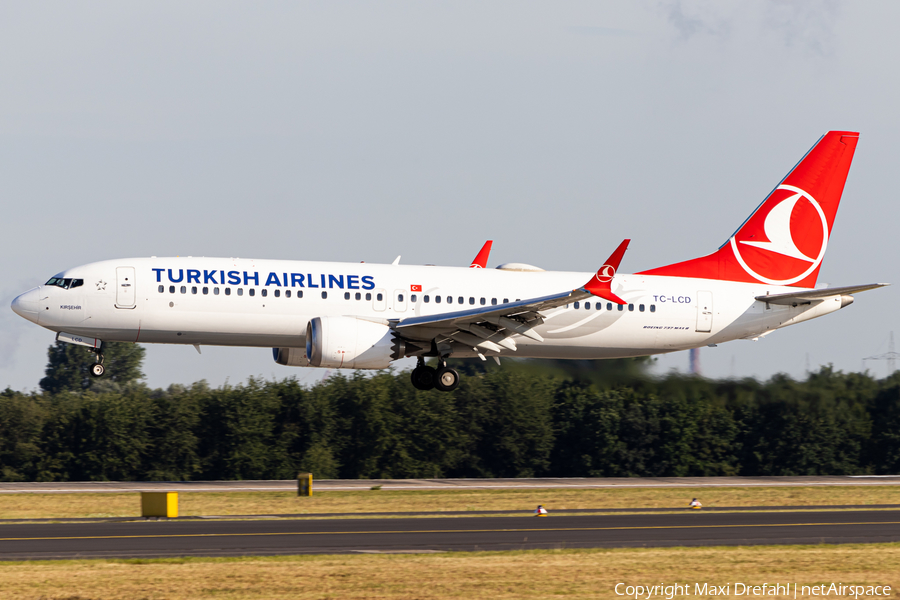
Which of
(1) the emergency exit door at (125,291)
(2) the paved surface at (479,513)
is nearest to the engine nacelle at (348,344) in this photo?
(2) the paved surface at (479,513)

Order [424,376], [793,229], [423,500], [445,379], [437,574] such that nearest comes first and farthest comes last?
[437,574]
[445,379]
[424,376]
[423,500]
[793,229]

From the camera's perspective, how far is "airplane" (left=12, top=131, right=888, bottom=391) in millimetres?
34188

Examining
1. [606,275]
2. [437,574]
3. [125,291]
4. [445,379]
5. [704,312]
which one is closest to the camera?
[437,574]

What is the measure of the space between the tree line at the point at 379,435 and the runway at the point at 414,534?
1401 inches

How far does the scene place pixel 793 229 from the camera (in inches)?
1652

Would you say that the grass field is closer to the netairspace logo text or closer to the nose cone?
the nose cone

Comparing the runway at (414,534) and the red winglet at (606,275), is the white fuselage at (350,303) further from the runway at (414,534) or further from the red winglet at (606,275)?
the runway at (414,534)

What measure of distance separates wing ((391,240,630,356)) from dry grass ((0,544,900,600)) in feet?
31.9

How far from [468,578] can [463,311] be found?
51.2 ft

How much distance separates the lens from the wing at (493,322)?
32.0 metres

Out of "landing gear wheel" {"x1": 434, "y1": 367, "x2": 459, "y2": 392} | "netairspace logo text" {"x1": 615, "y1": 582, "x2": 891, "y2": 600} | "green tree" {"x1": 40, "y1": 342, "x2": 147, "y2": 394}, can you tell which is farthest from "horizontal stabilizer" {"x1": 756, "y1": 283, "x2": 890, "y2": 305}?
"green tree" {"x1": 40, "y1": 342, "x2": 147, "y2": 394}

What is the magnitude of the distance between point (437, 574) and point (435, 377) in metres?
16.4

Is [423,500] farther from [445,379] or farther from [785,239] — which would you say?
[785,239]

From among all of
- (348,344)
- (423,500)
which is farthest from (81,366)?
(348,344)
